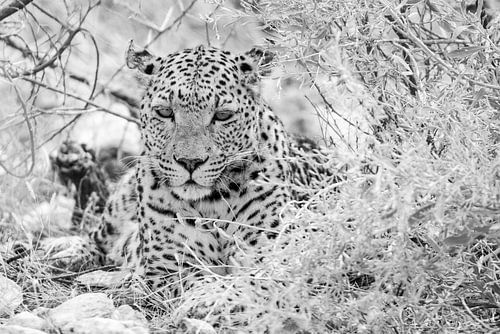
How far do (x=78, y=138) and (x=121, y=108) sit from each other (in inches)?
25.3

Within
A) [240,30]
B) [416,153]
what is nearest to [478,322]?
[416,153]

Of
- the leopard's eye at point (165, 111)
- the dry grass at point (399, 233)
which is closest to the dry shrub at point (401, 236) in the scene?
the dry grass at point (399, 233)

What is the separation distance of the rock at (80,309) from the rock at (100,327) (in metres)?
0.10

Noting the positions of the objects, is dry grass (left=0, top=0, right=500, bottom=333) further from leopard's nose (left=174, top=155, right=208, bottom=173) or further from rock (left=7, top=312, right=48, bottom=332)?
leopard's nose (left=174, top=155, right=208, bottom=173)

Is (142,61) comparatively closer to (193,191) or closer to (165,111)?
(165,111)

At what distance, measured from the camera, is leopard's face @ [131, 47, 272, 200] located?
6.64m

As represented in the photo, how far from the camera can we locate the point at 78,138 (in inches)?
432

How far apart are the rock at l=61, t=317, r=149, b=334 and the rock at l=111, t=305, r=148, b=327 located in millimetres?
162

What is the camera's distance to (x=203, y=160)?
659 cm

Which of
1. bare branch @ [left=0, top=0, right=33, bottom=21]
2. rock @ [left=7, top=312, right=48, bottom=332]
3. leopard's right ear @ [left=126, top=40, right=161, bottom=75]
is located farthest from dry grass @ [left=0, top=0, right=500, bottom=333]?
bare branch @ [left=0, top=0, right=33, bottom=21]

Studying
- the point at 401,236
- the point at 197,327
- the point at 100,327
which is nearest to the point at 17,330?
the point at 100,327

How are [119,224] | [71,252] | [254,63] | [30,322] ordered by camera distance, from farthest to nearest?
[119,224] → [71,252] → [254,63] → [30,322]

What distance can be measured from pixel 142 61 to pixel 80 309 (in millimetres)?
2029

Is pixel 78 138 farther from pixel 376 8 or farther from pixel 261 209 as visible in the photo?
pixel 376 8
